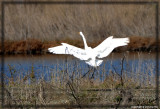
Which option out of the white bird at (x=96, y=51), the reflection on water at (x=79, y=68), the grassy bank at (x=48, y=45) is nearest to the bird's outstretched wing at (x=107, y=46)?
the white bird at (x=96, y=51)

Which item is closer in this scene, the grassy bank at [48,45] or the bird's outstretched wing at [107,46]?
the bird's outstretched wing at [107,46]

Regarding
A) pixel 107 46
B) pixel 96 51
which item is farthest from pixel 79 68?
pixel 107 46

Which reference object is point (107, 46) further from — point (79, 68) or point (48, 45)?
point (48, 45)

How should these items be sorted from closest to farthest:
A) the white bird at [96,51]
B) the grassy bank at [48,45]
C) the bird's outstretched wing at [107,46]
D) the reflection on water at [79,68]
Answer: the reflection on water at [79,68] → the white bird at [96,51] → the bird's outstretched wing at [107,46] → the grassy bank at [48,45]

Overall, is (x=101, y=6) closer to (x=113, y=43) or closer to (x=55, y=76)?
(x=113, y=43)

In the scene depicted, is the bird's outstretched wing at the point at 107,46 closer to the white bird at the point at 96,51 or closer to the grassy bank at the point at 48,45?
the white bird at the point at 96,51

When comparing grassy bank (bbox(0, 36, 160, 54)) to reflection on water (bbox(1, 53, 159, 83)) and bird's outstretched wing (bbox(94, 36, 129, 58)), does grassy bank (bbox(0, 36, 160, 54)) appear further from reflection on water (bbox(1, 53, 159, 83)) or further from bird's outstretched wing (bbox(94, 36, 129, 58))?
reflection on water (bbox(1, 53, 159, 83))

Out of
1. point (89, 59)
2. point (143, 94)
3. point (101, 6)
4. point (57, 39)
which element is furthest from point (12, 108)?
point (101, 6)

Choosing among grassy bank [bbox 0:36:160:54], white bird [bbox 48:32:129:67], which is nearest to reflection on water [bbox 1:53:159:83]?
white bird [bbox 48:32:129:67]

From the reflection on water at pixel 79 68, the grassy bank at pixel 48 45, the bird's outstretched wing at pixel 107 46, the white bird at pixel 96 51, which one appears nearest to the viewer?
the reflection on water at pixel 79 68

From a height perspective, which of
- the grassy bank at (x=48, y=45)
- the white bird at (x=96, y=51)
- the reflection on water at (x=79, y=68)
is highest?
the grassy bank at (x=48, y=45)

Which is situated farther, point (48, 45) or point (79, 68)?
point (48, 45)

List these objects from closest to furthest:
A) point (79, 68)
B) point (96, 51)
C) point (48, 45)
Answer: point (79, 68) < point (96, 51) < point (48, 45)

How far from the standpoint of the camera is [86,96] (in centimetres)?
545
